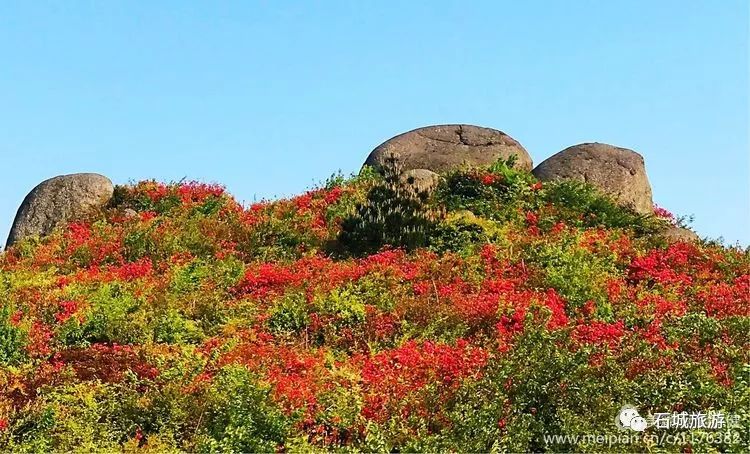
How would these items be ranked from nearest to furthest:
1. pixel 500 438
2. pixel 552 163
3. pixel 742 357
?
pixel 500 438
pixel 742 357
pixel 552 163

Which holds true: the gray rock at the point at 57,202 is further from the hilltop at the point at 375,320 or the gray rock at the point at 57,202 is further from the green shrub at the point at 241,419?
the green shrub at the point at 241,419

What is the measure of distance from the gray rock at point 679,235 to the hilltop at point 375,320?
0.11m

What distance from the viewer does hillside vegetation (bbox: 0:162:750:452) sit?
9172 millimetres

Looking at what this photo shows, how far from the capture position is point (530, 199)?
77.5 feet

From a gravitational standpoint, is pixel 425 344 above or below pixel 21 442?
above

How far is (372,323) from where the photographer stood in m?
14.4

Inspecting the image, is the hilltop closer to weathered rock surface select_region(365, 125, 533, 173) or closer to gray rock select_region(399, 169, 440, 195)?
gray rock select_region(399, 169, 440, 195)

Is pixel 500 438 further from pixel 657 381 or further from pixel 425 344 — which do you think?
pixel 425 344

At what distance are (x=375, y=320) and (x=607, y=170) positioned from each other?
14.4 m

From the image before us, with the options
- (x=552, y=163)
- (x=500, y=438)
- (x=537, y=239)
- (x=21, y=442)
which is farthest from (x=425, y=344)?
(x=552, y=163)

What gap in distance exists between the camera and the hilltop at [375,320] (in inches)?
361

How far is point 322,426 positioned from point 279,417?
0.59 meters

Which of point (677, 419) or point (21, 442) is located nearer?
point (677, 419)

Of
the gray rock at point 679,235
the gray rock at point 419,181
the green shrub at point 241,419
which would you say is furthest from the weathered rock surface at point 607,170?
the green shrub at point 241,419
